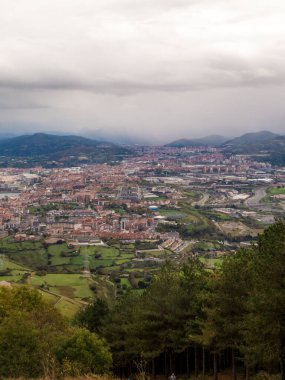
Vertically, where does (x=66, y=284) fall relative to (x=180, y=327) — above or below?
below

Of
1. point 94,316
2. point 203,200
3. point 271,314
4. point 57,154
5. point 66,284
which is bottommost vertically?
point 66,284

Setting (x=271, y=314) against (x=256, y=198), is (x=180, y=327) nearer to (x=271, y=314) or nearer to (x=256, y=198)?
(x=271, y=314)

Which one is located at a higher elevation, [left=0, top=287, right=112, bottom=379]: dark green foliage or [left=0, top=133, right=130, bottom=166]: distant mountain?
[left=0, top=133, right=130, bottom=166]: distant mountain

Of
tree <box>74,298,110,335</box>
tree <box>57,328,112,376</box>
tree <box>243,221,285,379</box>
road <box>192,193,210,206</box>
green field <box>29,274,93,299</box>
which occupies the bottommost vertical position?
green field <box>29,274,93,299</box>

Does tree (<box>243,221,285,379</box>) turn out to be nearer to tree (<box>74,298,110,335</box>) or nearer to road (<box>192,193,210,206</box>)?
tree (<box>74,298,110,335</box>)

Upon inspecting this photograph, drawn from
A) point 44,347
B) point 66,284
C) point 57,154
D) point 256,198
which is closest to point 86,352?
point 44,347

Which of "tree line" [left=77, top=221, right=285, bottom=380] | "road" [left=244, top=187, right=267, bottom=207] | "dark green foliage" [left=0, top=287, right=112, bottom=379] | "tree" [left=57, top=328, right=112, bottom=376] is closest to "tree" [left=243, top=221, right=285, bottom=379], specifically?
"tree line" [left=77, top=221, right=285, bottom=380]

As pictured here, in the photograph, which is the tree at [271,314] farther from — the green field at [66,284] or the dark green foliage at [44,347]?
the green field at [66,284]

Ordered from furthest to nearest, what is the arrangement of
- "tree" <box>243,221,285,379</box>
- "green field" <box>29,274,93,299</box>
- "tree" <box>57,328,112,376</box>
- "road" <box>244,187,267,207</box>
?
"road" <box>244,187,267,207</box>, "green field" <box>29,274,93,299</box>, "tree" <box>57,328,112,376</box>, "tree" <box>243,221,285,379</box>

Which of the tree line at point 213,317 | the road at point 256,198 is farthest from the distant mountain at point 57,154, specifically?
the tree line at point 213,317
